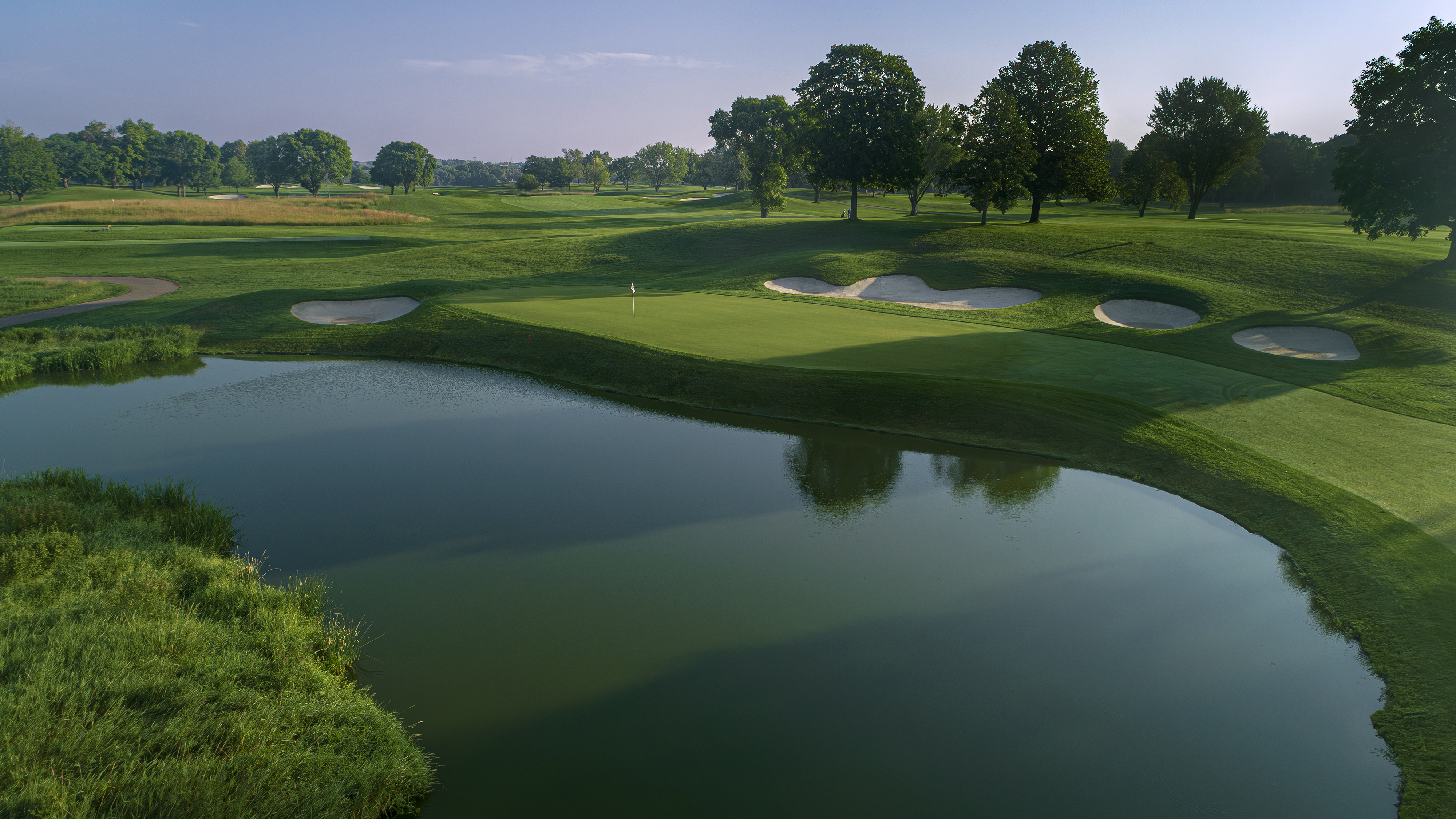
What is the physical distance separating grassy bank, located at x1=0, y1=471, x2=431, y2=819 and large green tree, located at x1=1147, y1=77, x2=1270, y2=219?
63.2 meters

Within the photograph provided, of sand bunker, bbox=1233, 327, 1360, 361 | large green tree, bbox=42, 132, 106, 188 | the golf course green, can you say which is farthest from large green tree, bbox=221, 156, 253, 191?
sand bunker, bbox=1233, 327, 1360, 361

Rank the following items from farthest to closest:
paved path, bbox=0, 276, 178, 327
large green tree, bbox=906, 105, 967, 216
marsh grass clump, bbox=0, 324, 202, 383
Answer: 1. large green tree, bbox=906, 105, 967, 216
2. paved path, bbox=0, 276, 178, 327
3. marsh grass clump, bbox=0, 324, 202, 383

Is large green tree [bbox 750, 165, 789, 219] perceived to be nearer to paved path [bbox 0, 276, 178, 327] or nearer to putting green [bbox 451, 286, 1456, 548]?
putting green [bbox 451, 286, 1456, 548]

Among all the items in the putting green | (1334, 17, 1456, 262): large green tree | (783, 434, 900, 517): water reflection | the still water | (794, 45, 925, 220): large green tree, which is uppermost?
(794, 45, 925, 220): large green tree

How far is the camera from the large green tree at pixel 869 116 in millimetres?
46906

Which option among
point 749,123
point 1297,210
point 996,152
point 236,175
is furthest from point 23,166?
point 1297,210

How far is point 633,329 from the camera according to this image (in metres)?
24.7

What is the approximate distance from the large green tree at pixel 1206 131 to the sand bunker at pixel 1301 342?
118 ft

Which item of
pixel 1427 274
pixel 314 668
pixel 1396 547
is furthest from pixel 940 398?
pixel 1427 274

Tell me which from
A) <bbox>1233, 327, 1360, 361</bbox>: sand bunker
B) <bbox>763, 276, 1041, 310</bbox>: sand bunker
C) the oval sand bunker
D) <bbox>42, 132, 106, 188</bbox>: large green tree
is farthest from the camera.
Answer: <bbox>42, 132, 106, 188</bbox>: large green tree

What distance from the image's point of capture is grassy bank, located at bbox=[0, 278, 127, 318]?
31359 millimetres

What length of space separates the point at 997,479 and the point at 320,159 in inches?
5361

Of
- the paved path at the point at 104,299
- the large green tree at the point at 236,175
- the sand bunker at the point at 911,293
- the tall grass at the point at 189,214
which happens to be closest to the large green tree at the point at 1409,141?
the sand bunker at the point at 911,293

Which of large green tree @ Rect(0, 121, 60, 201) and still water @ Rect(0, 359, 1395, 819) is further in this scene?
large green tree @ Rect(0, 121, 60, 201)
